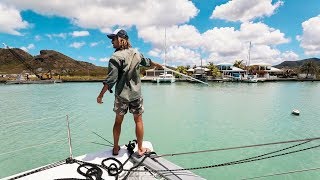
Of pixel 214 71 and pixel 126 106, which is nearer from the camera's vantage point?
pixel 126 106

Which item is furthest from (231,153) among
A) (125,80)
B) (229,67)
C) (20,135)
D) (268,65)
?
(268,65)

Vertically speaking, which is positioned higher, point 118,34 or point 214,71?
point 214,71

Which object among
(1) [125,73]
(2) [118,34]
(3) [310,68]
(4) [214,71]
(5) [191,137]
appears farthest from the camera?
(3) [310,68]

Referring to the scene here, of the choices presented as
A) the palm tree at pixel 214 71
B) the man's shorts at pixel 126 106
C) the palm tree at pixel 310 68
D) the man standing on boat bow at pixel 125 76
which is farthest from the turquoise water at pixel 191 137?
the palm tree at pixel 310 68

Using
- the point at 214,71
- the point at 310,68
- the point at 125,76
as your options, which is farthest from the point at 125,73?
the point at 310,68

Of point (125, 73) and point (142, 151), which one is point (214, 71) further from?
point (125, 73)

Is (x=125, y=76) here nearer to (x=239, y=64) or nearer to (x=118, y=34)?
(x=118, y=34)

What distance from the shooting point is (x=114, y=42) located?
4.36m

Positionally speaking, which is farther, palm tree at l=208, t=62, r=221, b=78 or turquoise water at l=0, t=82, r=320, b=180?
palm tree at l=208, t=62, r=221, b=78

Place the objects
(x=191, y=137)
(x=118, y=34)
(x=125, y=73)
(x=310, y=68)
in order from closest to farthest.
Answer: (x=125, y=73)
(x=118, y=34)
(x=191, y=137)
(x=310, y=68)

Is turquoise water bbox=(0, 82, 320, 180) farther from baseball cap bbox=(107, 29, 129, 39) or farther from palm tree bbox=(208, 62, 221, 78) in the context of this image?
palm tree bbox=(208, 62, 221, 78)

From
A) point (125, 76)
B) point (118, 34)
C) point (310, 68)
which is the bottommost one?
point (125, 76)

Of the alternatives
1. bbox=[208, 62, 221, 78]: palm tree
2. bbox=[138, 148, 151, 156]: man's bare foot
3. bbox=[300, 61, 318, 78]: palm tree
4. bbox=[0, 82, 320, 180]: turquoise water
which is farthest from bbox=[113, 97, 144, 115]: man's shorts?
bbox=[300, 61, 318, 78]: palm tree

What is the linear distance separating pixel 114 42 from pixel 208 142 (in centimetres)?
904
